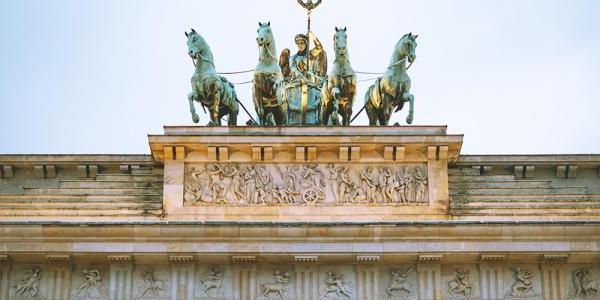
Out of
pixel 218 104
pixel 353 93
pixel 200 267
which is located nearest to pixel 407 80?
pixel 353 93

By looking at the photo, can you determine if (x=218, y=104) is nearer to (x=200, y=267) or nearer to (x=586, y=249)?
(x=200, y=267)

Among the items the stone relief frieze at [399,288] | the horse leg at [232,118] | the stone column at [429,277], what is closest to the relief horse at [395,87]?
the horse leg at [232,118]

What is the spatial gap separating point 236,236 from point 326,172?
2.23 m

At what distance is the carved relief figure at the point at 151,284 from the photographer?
88.7ft

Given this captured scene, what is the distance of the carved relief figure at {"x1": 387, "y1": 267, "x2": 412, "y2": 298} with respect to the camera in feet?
88.6

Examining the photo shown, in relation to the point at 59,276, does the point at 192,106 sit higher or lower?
higher

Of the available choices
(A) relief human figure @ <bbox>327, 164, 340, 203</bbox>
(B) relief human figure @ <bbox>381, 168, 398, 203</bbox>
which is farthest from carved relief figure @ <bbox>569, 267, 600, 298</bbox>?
(A) relief human figure @ <bbox>327, 164, 340, 203</bbox>

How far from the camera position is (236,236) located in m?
26.9

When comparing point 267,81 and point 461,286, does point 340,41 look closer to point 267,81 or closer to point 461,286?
point 267,81

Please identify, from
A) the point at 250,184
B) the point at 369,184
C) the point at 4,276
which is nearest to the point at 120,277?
the point at 4,276

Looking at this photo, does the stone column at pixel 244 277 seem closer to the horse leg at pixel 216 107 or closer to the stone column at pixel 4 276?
the horse leg at pixel 216 107

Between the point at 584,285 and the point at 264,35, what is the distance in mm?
7181

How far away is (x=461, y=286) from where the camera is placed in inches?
1067

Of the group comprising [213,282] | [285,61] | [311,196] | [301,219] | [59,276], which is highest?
[285,61]
